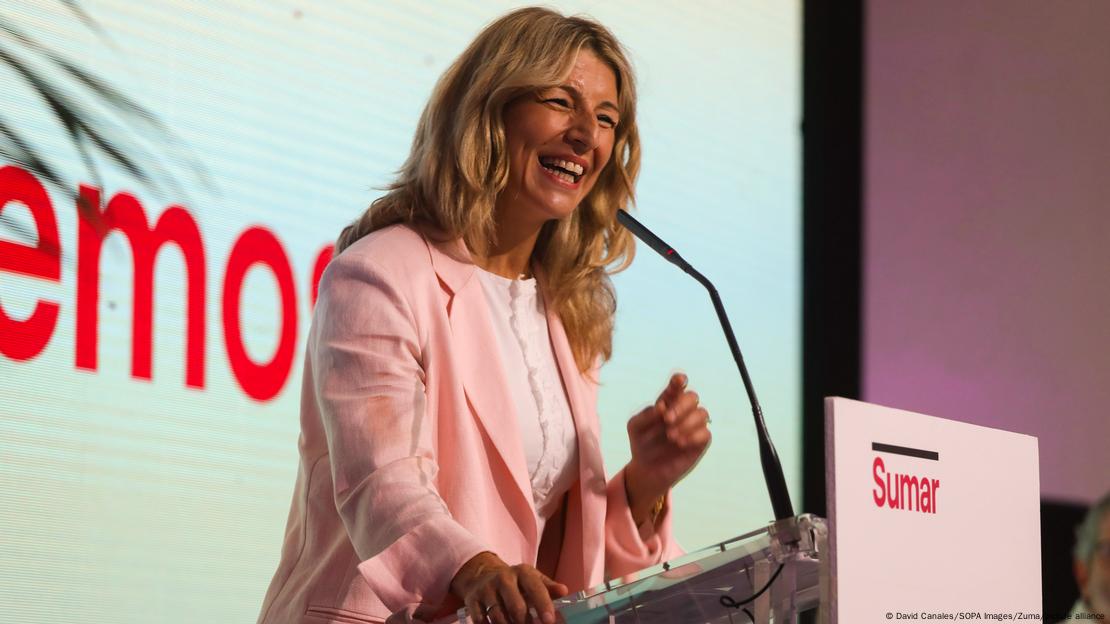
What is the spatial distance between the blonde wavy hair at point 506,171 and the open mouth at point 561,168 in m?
0.07

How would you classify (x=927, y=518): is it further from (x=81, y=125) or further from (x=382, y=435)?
(x=81, y=125)

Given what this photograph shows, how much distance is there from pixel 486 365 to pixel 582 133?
419 millimetres

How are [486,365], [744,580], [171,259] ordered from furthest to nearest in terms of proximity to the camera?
[171,259]
[486,365]
[744,580]

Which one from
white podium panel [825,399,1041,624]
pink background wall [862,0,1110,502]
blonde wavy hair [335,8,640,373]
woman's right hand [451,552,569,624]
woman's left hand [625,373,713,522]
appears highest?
pink background wall [862,0,1110,502]

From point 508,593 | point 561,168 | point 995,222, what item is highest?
point 995,222

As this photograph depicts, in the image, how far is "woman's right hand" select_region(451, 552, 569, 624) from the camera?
4.54 feet

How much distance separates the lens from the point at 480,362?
196 centimetres

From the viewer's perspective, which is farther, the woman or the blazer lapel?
the blazer lapel

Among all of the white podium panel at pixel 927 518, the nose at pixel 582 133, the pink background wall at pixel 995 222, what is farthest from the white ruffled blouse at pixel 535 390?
the pink background wall at pixel 995 222

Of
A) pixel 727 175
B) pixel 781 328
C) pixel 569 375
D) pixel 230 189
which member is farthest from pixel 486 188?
pixel 781 328

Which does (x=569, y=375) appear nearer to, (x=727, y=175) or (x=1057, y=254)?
(x=727, y=175)

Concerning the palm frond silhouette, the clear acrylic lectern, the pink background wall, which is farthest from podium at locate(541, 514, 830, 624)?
the pink background wall

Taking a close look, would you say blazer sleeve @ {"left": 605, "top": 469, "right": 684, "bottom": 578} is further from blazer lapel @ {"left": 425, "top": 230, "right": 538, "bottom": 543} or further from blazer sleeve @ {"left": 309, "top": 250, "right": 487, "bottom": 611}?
blazer sleeve @ {"left": 309, "top": 250, "right": 487, "bottom": 611}

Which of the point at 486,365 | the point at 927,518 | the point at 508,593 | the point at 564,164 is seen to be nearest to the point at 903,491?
the point at 927,518
